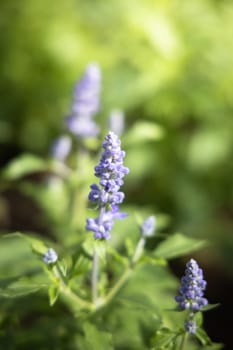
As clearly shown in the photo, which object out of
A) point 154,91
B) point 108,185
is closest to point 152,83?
point 154,91

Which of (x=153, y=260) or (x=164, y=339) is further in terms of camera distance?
(x=153, y=260)

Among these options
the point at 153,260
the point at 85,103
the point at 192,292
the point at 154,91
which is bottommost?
the point at 192,292

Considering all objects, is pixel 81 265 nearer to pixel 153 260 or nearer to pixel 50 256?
pixel 50 256

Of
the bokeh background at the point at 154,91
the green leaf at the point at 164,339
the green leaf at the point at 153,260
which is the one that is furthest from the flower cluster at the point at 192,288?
the bokeh background at the point at 154,91

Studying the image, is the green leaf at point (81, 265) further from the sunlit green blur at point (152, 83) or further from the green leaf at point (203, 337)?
the sunlit green blur at point (152, 83)

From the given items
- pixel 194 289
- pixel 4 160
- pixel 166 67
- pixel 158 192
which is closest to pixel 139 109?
pixel 166 67

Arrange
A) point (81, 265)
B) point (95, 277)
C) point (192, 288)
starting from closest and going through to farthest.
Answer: point (192, 288) < point (81, 265) < point (95, 277)

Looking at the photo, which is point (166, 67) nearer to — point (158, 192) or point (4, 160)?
point (158, 192)
